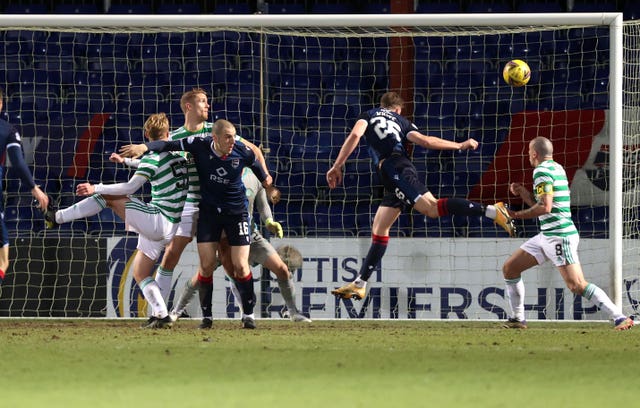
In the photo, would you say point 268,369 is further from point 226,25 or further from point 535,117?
point 535,117

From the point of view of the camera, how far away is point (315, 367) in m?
6.80

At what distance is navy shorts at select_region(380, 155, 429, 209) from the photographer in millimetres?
10469

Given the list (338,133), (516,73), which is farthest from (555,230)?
(338,133)

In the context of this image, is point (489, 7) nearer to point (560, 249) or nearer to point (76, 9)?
point (76, 9)

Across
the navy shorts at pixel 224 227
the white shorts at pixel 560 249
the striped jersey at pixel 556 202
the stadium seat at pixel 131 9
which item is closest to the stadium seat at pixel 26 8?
the stadium seat at pixel 131 9

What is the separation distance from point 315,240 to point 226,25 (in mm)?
2477

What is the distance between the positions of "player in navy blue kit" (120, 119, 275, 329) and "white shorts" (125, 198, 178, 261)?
39cm

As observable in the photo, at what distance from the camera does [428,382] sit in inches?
241

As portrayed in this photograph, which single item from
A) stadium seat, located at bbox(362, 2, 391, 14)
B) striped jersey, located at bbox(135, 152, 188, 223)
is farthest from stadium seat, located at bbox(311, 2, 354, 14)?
striped jersey, located at bbox(135, 152, 188, 223)

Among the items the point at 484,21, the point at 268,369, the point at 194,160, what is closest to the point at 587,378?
the point at 268,369

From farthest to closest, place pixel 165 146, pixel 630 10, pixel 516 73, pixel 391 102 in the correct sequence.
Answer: pixel 630 10 < pixel 516 73 < pixel 391 102 < pixel 165 146

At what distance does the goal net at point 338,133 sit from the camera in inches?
479

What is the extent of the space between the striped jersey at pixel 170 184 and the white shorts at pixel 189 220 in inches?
4.5

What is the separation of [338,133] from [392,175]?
5.29 meters
